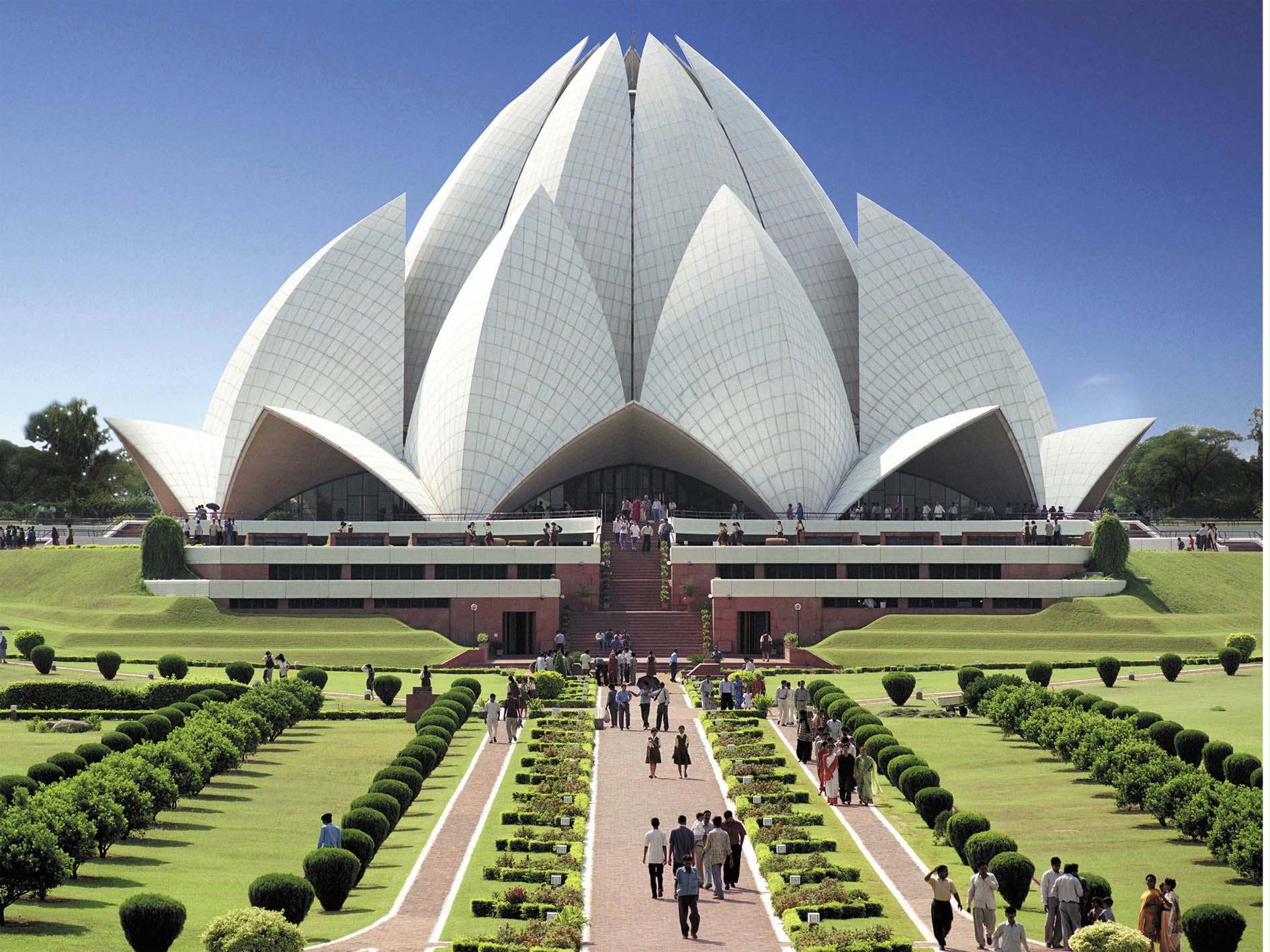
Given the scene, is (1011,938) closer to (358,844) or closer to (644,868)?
(644,868)

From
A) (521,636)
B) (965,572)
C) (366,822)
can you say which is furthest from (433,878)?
(965,572)

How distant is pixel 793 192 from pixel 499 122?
1384cm

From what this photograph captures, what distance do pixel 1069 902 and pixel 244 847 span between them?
30.4 ft

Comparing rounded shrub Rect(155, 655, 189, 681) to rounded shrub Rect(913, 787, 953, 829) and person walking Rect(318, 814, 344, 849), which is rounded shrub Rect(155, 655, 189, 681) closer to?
person walking Rect(318, 814, 344, 849)

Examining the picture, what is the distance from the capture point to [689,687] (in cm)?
2994

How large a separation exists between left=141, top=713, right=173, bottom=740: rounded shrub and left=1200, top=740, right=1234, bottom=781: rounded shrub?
597 inches

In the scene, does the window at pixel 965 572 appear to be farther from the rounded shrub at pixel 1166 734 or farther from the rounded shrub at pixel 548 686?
A: the rounded shrub at pixel 1166 734

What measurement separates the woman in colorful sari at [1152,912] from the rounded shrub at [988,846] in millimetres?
2404

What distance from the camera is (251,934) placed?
408 inches

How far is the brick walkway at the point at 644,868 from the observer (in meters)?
12.5

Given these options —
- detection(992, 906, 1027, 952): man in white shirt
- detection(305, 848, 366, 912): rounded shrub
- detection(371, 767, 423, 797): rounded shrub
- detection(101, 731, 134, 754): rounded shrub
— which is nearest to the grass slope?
detection(101, 731, 134, 754): rounded shrub

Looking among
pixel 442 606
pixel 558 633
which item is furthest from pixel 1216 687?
pixel 442 606

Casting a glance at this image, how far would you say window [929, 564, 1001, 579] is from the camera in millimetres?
40312

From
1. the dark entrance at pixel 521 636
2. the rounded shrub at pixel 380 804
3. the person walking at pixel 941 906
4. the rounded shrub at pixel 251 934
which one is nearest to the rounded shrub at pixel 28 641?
the dark entrance at pixel 521 636
